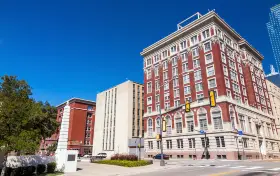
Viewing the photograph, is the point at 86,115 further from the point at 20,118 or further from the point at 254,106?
the point at 20,118

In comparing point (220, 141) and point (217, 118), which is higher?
point (217, 118)

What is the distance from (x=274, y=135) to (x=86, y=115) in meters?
68.8

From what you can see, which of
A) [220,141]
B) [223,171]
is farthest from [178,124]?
[223,171]

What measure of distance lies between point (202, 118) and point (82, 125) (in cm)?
5416

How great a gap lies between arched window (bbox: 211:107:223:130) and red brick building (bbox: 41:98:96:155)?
5225cm

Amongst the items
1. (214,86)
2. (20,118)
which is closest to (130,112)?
(214,86)

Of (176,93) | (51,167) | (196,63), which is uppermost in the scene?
(196,63)

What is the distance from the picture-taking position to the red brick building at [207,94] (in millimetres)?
45719

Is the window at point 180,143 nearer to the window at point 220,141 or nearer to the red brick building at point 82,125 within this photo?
the window at point 220,141

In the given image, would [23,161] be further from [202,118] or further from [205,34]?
[205,34]

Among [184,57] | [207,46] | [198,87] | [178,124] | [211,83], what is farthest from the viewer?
[184,57]

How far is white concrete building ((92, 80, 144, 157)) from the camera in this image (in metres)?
66.9

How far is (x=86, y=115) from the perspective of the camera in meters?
88.1

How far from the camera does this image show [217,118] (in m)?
45.7
